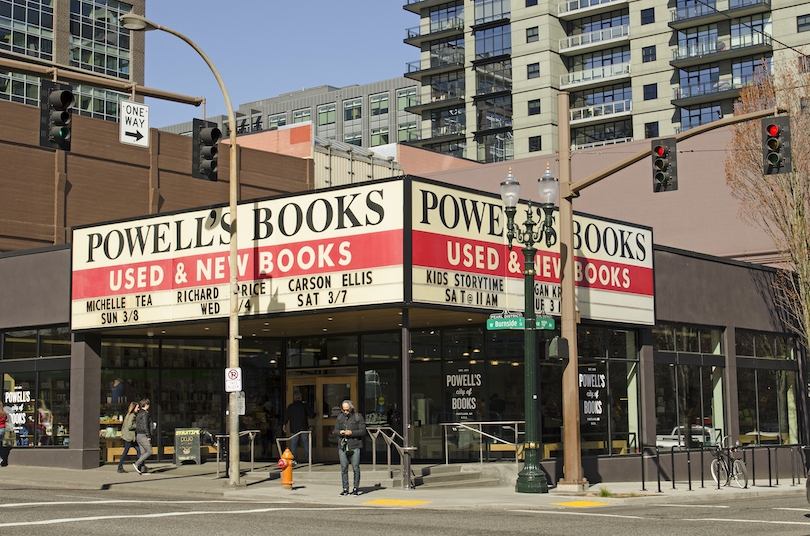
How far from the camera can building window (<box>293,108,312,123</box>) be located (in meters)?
115

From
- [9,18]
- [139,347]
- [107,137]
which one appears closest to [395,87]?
[9,18]

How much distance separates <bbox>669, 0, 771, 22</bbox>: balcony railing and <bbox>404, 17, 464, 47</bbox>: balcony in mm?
23483

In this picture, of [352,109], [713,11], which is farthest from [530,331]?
[352,109]

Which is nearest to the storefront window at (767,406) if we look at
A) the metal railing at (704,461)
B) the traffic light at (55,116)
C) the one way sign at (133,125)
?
the metal railing at (704,461)

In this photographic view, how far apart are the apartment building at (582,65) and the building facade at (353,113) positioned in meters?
8.66

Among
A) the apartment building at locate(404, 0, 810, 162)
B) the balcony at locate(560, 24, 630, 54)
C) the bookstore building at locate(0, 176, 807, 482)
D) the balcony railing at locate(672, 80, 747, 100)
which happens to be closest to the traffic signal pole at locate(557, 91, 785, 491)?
the bookstore building at locate(0, 176, 807, 482)

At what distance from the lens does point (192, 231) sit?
2247cm

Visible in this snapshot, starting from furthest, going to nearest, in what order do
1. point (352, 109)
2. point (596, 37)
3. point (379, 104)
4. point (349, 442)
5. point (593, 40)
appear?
1. point (352, 109)
2. point (379, 104)
3. point (593, 40)
4. point (596, 37)
5. point (349, 442)

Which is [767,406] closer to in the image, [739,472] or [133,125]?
[739,472]

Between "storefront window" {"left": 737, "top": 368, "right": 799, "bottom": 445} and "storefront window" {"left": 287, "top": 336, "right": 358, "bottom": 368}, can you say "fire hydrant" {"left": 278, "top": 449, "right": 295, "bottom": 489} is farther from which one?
"storefront window" {"left": 737, "top": 368, "right": 799, "bottom": 445}

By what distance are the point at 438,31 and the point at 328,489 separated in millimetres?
81621

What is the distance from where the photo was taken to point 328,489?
19.2 metres

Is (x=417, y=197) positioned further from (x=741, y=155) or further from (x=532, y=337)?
(x=741, y=155)

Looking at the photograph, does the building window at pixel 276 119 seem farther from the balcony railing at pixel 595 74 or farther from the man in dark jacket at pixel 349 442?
the man in dark jacket at pixel 349 442
